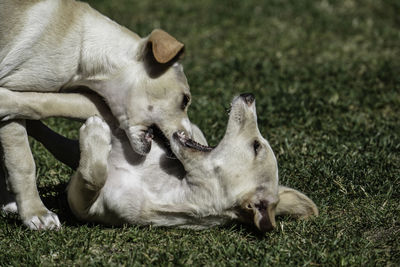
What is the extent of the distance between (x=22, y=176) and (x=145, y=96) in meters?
1.17

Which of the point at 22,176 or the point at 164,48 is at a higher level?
the point at 164,48

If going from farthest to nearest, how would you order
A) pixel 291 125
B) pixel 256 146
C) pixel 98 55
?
pixel 291 125
pixel 98 55
pixel 256 146

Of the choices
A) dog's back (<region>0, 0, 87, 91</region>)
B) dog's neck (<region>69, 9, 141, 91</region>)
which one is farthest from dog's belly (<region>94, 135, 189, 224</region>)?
dog's back (<region>0, 0, 87, 91</region>)

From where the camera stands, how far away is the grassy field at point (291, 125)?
414 centimetres

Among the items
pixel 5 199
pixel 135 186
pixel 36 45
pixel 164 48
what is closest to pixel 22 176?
pixel 5 199

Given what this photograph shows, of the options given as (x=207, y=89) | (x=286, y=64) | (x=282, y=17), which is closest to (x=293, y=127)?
(x=207, y=89)

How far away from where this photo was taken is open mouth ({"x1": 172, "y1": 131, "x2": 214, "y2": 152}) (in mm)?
4812

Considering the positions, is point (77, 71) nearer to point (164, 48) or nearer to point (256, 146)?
point (164, 48)

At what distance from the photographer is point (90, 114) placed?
16.3 ft

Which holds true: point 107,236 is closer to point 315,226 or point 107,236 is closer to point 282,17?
point 315,226

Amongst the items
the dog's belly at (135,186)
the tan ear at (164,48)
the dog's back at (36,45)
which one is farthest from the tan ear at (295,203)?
the dog's back at (36,45)

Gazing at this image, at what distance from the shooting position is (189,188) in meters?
4.61

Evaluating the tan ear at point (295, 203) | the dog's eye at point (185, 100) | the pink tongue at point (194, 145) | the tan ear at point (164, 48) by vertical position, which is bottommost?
the tan ear at point (295, 203)

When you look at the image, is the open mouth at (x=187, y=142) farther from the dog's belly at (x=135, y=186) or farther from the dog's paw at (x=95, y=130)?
the dog's paw at (x=95, y=130)
